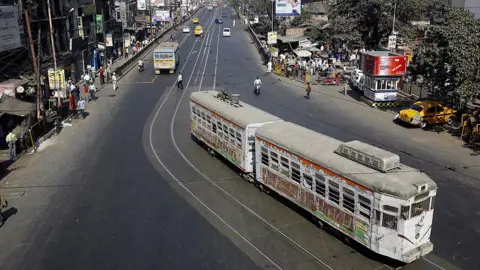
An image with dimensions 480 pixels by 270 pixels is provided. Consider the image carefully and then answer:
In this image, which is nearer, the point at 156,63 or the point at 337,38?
the point at 156,63

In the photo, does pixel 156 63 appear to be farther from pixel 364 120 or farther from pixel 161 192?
pixel 161 192

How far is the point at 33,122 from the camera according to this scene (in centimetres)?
2608

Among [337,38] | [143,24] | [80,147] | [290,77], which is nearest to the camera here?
[80,147]

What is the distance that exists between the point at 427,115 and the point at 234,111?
45.6ft

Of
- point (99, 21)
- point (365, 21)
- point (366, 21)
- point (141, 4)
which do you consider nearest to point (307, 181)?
point (99, 21)

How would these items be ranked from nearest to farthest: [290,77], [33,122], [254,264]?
[254,264] < [33,122] < [290,77]

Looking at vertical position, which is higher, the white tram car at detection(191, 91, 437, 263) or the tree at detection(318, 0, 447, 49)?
the tree at detection(318, 0, 447, 49)

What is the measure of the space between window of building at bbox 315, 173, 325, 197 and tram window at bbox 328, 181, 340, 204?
289 mm

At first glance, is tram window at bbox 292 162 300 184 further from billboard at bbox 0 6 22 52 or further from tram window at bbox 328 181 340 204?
billboard at bbox 0 6 22 52

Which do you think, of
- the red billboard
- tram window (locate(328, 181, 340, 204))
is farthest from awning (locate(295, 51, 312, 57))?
tram window (locate(328, 181, 340, 204))

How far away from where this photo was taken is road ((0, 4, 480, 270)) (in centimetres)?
1316

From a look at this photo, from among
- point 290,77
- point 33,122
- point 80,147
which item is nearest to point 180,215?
point 80,147

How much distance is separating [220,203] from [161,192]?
2601 mm

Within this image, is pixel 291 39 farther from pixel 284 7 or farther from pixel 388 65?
pixel 388 65
